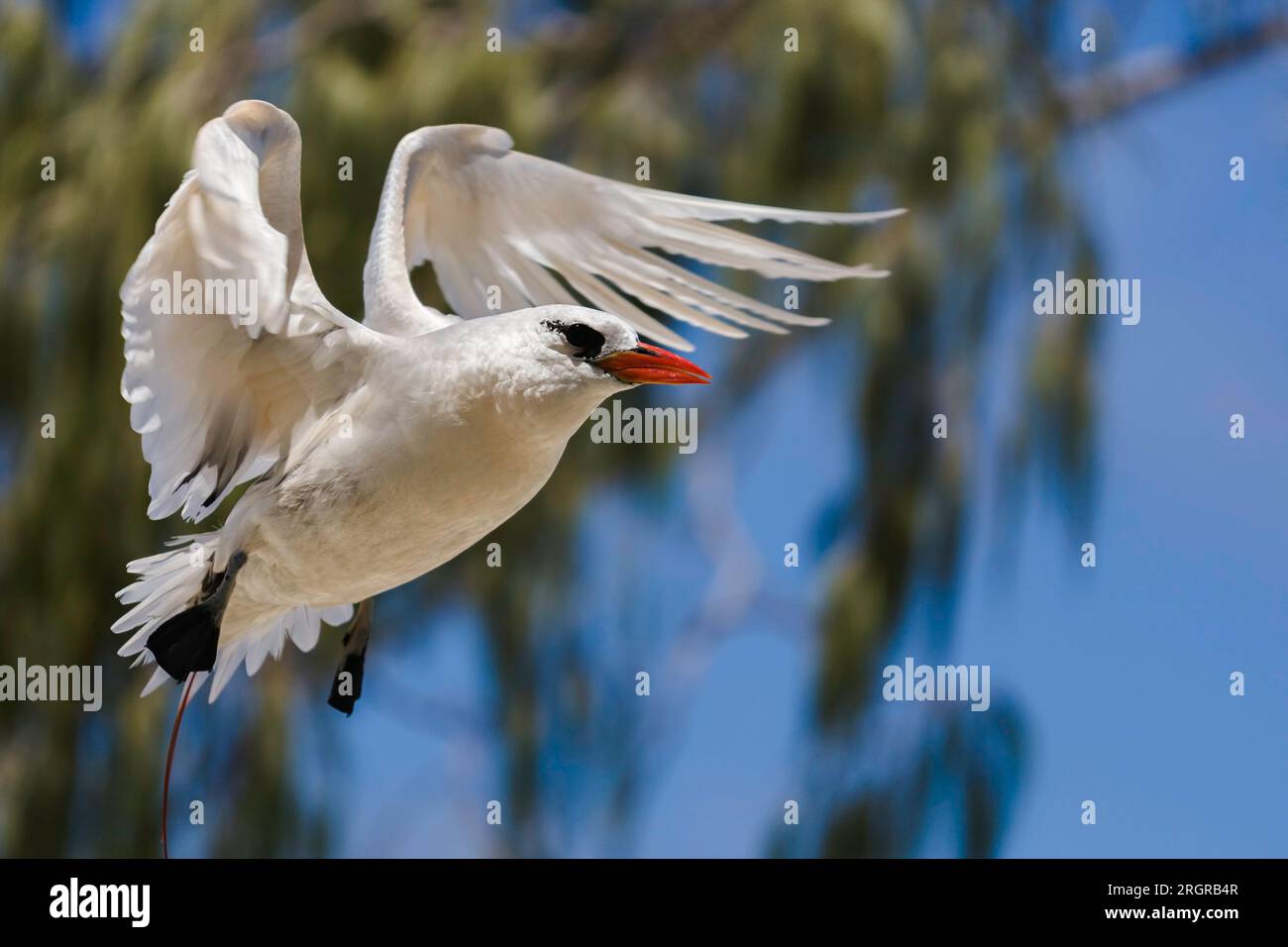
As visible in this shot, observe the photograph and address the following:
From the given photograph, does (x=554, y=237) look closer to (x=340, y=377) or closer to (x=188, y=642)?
(x=340, y=377)

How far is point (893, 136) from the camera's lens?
12.5 feet

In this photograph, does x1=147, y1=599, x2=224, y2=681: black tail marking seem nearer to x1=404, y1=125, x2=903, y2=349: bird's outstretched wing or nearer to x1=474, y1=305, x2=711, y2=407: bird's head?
x1=474, y1=305, x2=711, y2=407: bird's head

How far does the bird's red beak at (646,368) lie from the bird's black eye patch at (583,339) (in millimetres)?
12

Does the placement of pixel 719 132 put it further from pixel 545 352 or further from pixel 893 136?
pixel 545 352

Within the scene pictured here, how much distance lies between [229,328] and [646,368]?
1.49 ft

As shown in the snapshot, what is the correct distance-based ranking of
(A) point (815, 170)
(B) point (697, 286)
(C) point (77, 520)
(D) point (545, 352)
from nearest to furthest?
(D) point (545, 352), (B) point (697, 286), (C) point (77, 520), (A) point (815, 170)

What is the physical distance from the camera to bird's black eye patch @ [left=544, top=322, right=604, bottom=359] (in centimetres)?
151

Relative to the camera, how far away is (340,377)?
173 centimetres

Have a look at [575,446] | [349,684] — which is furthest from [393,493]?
[575,446]

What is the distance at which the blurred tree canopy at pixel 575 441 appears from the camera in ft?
11.8

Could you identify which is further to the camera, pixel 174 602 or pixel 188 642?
pixel 174 602

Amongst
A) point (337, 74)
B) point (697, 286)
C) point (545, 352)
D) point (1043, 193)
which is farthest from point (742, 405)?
point (545, 352)

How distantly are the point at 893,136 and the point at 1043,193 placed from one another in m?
0.37

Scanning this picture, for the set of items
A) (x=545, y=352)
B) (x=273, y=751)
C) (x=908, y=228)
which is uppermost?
(x=908, y=228)
